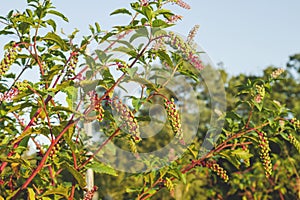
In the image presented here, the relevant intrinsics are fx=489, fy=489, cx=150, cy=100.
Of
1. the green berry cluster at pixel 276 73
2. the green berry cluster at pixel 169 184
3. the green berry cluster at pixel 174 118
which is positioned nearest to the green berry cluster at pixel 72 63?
the green berry cluster at pixel 174 118

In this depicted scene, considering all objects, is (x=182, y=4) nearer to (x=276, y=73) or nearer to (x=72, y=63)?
(x=72, y=63)

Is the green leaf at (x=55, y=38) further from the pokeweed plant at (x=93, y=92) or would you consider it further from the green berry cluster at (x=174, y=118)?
the green berry cluster at (x=174, y=118)

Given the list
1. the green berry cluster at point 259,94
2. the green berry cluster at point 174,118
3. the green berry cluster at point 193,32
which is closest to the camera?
the green berry cluster at point 174,118

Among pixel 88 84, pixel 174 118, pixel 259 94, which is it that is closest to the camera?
pixel 174 118

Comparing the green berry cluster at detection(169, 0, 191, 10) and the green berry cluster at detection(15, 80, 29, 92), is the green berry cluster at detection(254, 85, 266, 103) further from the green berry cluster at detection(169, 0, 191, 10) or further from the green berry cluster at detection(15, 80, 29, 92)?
the green berry cluster at detection(15, 80, 29, 92)

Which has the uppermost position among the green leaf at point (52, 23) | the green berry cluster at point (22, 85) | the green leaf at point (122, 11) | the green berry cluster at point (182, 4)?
the green berry cluster at point (182, 4)

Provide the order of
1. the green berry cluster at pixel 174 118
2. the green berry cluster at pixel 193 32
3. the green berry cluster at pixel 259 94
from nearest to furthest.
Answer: the green berry cluster at pixel 174 118, the green berry cluster at pixel 193 32, the green berry cluster at pixel 259 94

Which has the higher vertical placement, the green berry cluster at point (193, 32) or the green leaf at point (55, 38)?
the green berry cluster at point (193, 32)

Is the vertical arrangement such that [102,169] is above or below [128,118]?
below

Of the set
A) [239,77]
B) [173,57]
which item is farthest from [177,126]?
[239,77]

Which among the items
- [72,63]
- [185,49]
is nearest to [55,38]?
[72,63]

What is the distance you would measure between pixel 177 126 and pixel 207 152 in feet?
2.81

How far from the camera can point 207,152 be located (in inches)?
98.4

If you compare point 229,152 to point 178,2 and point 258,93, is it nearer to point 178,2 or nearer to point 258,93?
point 258,93
